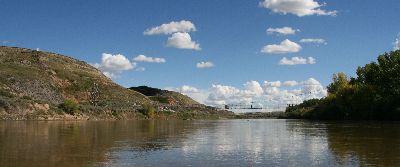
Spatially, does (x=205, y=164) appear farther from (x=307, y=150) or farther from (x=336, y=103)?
(x=336, y=103)

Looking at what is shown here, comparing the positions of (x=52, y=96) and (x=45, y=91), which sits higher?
(x=45, y=91)

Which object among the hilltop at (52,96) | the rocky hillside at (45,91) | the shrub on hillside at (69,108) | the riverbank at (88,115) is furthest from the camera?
the shrub on hillside at (69,108)

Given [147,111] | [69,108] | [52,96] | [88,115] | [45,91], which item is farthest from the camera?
[147,111]

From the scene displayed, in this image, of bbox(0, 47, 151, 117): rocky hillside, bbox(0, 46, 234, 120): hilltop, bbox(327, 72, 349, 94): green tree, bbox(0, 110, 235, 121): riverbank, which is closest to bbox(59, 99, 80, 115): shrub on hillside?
bbox(0, 46, 234, 120): hilltop

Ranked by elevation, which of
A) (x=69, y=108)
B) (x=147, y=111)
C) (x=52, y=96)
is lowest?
(x=147, y=111)

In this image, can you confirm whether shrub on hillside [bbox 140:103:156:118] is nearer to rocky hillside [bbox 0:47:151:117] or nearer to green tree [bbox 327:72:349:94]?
rocky hillside [bbox 0:47:151:117]

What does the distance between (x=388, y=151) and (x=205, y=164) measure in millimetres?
12946

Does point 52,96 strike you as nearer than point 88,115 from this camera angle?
No

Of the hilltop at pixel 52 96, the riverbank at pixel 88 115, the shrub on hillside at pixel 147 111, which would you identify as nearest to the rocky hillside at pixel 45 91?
the hilltop at pixel 52 96

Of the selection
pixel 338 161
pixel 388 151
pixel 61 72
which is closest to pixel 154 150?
pixel 338 161

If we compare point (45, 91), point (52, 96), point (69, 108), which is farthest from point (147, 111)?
point (69, 108)

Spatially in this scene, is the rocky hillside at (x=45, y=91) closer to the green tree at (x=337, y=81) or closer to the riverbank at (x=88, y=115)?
the riverbank at (x=88, y=115)

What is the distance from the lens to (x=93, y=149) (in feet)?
105

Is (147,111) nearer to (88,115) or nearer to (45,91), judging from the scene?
(88,115)
